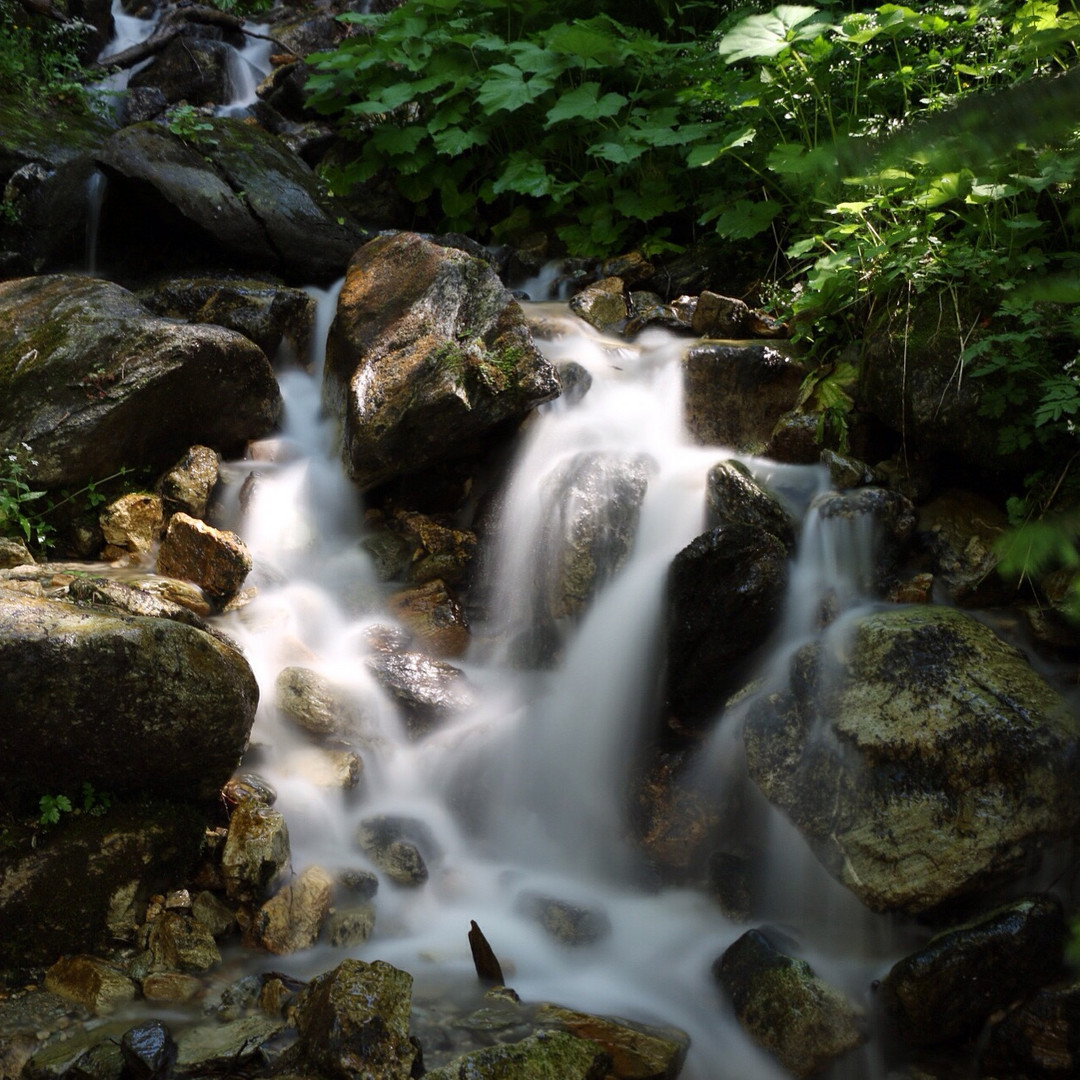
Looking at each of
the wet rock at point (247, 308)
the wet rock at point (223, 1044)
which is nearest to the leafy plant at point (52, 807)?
the wet rock at point (223, 1044)

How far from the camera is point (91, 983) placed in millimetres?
3023

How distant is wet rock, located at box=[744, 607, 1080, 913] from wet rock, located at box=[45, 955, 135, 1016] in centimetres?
255

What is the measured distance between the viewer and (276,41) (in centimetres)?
1124

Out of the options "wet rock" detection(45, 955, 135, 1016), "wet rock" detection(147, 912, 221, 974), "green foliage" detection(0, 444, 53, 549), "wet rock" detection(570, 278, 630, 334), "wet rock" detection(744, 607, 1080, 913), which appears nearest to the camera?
Result: "wet rock" detection(45, 955, 135, 1016)

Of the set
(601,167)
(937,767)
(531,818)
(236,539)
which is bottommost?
(531,818)

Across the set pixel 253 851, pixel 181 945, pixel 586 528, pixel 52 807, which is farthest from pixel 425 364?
pixel 181 945

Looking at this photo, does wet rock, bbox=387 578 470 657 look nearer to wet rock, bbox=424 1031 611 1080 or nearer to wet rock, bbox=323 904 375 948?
wet rock, bbox=323 904 375 948

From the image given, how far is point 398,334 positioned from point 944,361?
10.5ft

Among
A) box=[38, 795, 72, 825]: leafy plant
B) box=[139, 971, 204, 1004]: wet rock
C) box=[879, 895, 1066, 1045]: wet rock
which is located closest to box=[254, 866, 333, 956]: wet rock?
box=[139, 971, 204, 1004]: wet rock

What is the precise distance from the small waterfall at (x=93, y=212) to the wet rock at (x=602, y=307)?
3.92 m

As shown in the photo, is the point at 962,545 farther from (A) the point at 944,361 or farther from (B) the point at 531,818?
(B) the point at 531,818

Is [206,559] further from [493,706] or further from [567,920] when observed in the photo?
[567,920]

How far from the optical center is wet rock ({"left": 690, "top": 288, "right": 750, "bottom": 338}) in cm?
634

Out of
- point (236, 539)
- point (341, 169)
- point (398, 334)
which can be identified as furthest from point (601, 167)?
point (236, 539)
